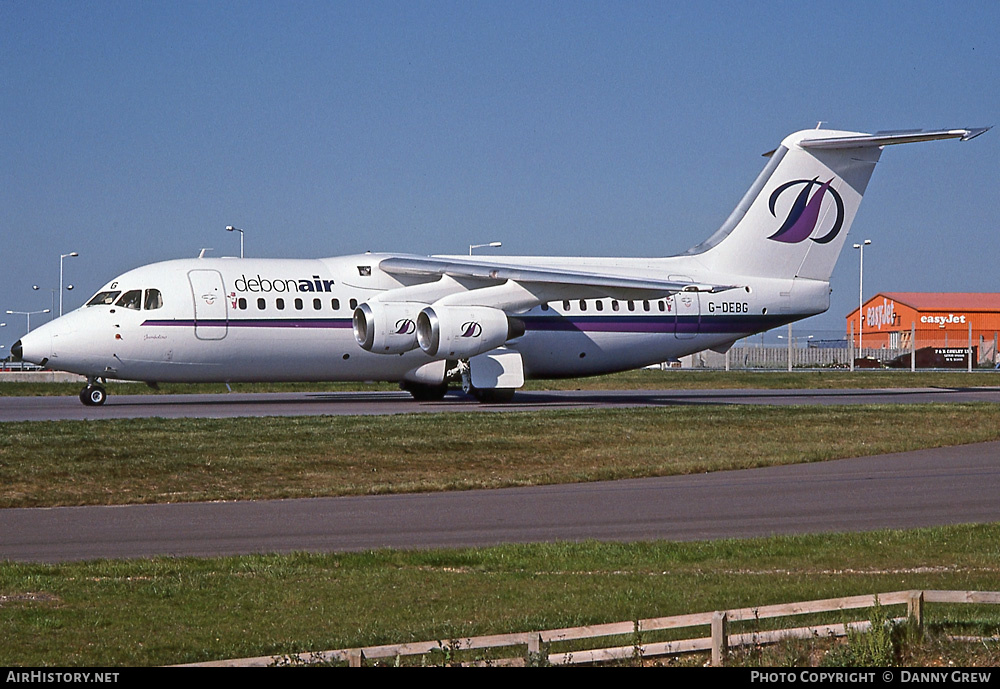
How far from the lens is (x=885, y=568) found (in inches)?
418

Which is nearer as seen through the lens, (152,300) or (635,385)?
(152,300)

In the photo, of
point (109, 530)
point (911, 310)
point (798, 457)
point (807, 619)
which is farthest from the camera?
point (911, 310)

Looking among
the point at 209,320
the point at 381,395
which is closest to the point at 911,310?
the point at 381,395

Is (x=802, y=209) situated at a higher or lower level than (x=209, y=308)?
higher

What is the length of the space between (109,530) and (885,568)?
805 centimetres

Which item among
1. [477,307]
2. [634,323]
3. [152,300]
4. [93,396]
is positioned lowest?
[93,396]

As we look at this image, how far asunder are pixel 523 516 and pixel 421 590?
455cm

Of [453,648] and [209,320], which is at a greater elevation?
[209,320]

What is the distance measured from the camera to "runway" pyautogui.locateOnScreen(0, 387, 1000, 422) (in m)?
29.0

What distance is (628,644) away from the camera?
25.5 ft

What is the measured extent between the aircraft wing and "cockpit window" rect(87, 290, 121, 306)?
22.7 feet

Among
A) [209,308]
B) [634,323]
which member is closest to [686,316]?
[634,323]

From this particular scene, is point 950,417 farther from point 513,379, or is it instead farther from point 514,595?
point 514,595

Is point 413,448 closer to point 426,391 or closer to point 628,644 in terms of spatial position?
point 628,644
